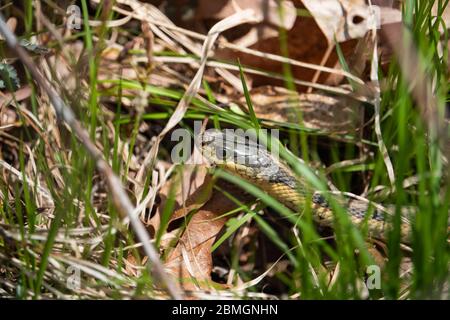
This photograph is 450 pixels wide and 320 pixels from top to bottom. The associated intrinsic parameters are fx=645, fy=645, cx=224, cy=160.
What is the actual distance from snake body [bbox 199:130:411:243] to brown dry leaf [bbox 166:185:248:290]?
18 centimetres

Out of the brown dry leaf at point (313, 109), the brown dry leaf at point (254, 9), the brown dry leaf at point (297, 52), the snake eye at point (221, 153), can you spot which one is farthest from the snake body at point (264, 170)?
the brown dry leaf at point (254, 9)

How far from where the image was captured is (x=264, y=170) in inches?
127

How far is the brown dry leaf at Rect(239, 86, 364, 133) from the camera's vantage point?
3.49 meters

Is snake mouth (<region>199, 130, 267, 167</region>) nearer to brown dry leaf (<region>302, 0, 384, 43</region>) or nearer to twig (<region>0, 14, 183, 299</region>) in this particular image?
brown dry leaf (<region>302, 0, 384, 43</region>)

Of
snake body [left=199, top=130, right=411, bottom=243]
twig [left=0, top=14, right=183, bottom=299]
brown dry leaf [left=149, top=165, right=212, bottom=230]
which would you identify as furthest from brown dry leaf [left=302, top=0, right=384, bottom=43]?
twig [left=0, top=14, right=183, bottom=299]

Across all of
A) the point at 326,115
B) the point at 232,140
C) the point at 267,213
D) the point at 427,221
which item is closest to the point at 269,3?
the point at 326,115

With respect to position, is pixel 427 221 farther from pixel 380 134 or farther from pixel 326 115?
pixel 326 115

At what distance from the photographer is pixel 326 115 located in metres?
3.56

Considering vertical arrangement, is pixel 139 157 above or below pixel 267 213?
above

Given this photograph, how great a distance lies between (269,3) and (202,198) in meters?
1.27

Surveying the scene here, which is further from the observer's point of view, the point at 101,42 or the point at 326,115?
the point at 326,115

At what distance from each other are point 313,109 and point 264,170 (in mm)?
573

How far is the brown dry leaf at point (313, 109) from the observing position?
3494 mm

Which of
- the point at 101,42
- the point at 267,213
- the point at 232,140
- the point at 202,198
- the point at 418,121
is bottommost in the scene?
the point at 267,213
